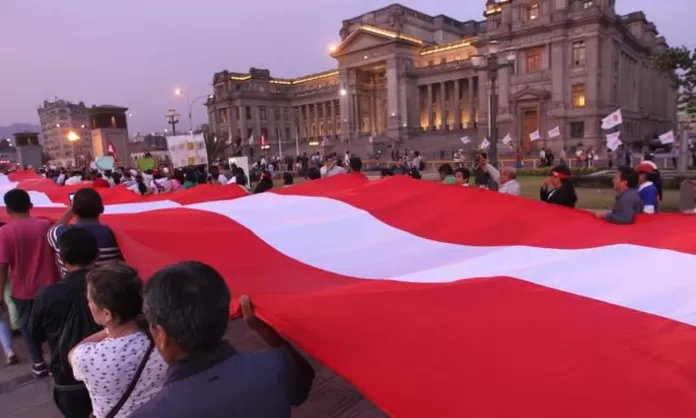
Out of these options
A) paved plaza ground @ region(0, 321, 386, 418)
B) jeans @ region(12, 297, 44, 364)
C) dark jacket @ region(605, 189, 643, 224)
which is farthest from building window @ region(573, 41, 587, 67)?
jeans @ region(12, 297, 44, 364)

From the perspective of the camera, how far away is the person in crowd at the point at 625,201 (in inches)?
197

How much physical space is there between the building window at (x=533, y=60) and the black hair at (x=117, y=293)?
4813cm

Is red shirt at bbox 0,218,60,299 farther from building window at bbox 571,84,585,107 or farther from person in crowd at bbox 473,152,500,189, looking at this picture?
building window at bbox 571,84,585,107

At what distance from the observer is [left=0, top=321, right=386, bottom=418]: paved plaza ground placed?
163 inches

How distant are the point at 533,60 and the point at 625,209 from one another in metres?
44.6

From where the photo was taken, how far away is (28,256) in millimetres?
4777

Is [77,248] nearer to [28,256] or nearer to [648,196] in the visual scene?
[28,256]

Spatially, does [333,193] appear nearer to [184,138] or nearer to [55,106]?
[184,138]

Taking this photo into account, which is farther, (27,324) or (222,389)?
(27,324)

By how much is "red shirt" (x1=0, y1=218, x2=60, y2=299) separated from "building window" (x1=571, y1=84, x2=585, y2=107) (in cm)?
4548

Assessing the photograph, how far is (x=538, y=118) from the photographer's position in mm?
44625

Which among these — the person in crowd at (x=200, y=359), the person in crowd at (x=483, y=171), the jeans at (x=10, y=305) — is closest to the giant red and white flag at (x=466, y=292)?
the person in crowd at (x=200, y=359)

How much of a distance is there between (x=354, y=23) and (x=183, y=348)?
7330cm

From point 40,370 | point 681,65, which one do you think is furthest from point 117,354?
point 681,65
